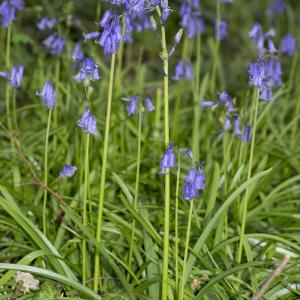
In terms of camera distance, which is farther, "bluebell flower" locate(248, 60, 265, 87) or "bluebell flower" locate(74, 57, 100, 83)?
"bluebell flower" locate(74, 57, 100, 83)

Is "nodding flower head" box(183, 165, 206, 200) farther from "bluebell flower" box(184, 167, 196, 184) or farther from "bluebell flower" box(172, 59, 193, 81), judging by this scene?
"bluebell flower" box(172, 59, 193, 81)

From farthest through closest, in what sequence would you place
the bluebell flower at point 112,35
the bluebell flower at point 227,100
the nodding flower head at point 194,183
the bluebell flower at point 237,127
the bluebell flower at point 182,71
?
the bluebell flower at point 182,71 < the bluebell flower at point 237,127 < the bluebell flower at point 227,100 < the nodding flower head at point 194,183 < the bluebell flower at point 112,35

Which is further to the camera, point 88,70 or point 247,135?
point 247,135

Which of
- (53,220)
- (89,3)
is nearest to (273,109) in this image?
(53,220)

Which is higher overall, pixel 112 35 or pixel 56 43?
pixel 56 43

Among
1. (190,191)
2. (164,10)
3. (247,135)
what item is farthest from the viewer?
(247,135)

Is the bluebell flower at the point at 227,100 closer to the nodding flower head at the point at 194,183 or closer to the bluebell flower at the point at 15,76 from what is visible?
the nodding flower head at the point at 194,183

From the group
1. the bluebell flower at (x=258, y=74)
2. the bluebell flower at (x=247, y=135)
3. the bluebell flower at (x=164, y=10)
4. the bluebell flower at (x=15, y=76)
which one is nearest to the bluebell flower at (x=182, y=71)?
the bluebell flower at (x=15, y=76)

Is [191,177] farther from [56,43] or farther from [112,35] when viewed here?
[56,43]

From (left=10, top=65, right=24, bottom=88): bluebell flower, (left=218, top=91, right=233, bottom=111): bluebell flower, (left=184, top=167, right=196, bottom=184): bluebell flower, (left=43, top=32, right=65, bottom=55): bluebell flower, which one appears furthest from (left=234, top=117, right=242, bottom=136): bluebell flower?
(left=43, top=32, right=65, bottom=55): bluebell flower

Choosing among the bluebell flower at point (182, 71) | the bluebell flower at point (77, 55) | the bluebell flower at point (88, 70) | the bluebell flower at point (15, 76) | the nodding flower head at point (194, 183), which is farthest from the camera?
the bluebell flower at point (182, 71)

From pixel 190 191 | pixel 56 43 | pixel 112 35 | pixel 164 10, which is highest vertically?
pixel 56 43

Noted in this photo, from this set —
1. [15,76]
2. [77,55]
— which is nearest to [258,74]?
[77,55]

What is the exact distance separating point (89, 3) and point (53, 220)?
253 inches
